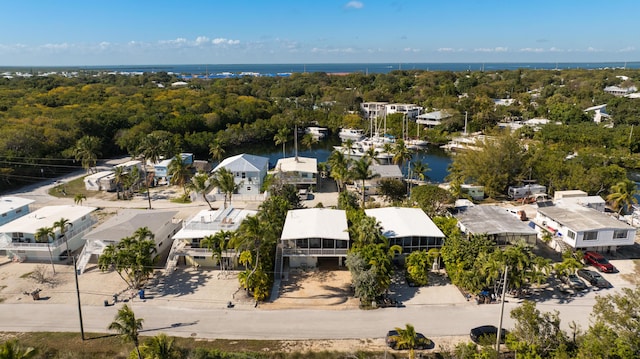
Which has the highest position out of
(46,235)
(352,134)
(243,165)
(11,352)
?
(11,352)

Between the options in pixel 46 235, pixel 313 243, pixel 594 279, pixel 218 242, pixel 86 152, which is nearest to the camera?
pixel 594 279

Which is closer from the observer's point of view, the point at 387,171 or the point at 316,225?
the point at 316,225

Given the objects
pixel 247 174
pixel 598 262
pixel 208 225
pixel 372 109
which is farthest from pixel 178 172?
pixel 372 109

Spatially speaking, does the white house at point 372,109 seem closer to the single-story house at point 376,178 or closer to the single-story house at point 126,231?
the single-story house at point 376,178

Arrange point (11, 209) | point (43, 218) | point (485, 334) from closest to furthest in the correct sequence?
point (485, 334)
point (43, 218)
point (11, 209)

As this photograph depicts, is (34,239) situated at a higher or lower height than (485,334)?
higher

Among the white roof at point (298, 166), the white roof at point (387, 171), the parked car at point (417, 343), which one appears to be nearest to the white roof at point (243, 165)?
the white roof at point (298, 166)

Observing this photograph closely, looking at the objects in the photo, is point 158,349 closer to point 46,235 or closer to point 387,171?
point 46,235
